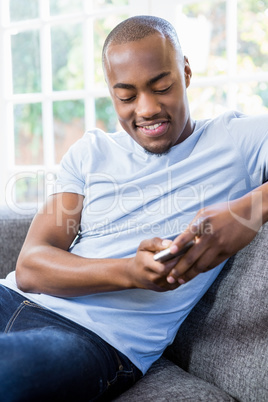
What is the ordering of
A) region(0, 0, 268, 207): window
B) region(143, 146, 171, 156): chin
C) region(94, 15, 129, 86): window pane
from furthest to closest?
region(94, 15, 129, 86): window pane < region(0, 0, 268, 207): window < region(143, 146, 171, 156): chin

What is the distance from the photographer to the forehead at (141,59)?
126cm

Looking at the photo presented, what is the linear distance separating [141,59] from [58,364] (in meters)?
0.73

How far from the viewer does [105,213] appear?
1.35 meters

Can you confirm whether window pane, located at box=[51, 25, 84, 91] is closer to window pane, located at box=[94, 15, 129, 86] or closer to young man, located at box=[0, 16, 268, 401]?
window pane, located at box=[94, 15, 129, 86]

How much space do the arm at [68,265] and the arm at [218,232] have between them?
0.04 metres

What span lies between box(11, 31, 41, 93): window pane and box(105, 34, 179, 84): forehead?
220cm

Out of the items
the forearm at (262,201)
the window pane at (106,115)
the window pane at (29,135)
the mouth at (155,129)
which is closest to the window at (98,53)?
the window pane at (29,135)

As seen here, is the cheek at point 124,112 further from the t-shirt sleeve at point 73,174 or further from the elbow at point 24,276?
the elbow at point 24,276

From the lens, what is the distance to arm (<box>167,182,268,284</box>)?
1003 mm

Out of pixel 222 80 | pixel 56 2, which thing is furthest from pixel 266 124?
pixel 56 2

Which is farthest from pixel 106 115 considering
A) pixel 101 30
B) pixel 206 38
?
pixel 206 38

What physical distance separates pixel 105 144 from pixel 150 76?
0.26 metres

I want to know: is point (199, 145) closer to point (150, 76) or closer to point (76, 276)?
point (150, 76)

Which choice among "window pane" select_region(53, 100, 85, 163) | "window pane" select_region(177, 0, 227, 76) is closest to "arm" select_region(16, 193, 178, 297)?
"window pane" select_region(177, 0, 227, 76)
